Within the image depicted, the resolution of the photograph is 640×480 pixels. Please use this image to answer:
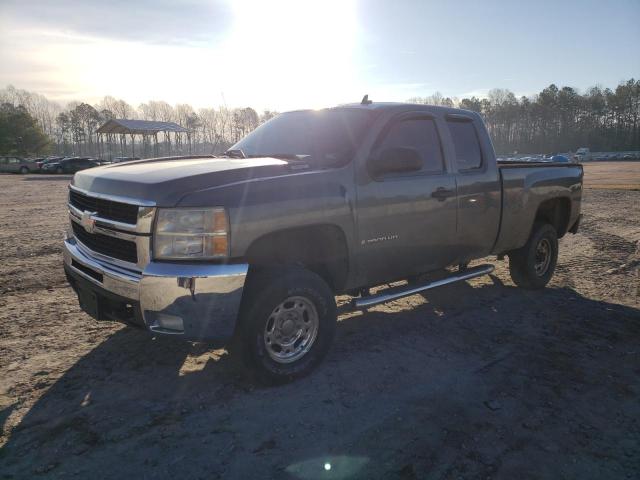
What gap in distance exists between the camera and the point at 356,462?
259cm

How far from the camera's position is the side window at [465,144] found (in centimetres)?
485

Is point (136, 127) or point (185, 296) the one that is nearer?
point (185, 296)

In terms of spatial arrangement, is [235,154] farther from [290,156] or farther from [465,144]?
[465,144]

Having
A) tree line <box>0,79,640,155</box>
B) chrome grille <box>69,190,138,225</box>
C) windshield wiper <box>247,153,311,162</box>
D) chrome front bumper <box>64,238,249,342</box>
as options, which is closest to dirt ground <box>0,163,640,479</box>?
chrome front bumper <box>64,238,249,342</box>

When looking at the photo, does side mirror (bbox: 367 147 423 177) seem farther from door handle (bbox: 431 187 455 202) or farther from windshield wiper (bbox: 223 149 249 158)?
windshield wiper (bbox: 223 149 249 158)

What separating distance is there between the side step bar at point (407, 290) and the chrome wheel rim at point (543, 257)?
1206mm

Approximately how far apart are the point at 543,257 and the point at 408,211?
3080mm

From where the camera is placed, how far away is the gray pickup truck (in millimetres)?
3027

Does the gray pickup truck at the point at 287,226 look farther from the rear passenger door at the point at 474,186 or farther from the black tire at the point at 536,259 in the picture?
the black tire at the point at 536,259

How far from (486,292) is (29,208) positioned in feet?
44.0

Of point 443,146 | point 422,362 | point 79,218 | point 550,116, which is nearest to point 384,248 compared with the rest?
point 422,362

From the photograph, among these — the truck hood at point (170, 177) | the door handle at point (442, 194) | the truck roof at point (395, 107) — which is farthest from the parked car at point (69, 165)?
the door handle at point (442, 194)

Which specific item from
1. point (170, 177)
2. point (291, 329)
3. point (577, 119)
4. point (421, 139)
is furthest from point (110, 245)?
point (577, 119)

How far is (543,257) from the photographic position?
6.25 m
